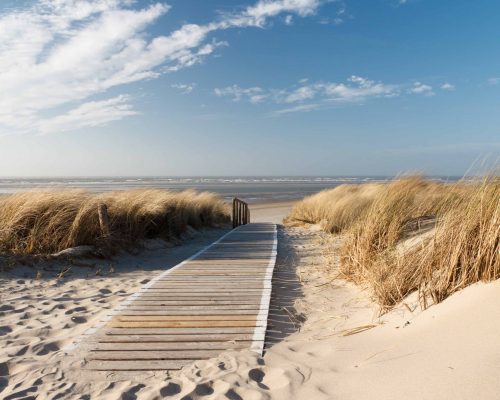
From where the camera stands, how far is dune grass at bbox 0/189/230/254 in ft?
A: 20.7

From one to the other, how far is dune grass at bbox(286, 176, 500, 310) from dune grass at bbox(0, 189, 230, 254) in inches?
172

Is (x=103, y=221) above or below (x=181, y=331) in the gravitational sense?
above

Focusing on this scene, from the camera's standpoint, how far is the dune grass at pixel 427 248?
3023 mm

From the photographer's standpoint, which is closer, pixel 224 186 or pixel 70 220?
pixel 70 220

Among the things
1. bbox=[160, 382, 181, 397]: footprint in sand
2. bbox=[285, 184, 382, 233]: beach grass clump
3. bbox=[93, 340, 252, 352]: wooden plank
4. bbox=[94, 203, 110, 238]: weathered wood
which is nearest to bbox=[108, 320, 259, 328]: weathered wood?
bbox=[93, 340, 252, 352]: wooden plank

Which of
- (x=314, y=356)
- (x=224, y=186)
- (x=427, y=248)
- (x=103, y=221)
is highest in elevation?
(x=427, y=248)

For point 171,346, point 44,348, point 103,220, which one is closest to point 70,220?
point 103,220

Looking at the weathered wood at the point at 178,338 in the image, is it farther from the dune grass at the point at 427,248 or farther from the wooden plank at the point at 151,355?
the dune grass at the point at 427,248

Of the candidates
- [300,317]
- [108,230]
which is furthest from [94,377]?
[108,230]

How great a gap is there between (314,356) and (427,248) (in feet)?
5.43

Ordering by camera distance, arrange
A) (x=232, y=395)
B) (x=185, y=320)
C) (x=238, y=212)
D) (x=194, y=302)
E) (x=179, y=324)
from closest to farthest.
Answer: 1. (x=232, y=395)
2. (x=179, y=324)
3. (x=185, y=320)
4. (x=194, y=302)
5. (x=238, y=212)

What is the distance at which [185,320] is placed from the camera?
363cm

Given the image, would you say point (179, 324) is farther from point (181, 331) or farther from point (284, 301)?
point (284, 301)

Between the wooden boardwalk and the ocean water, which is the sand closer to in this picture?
the wooden boardwalk
